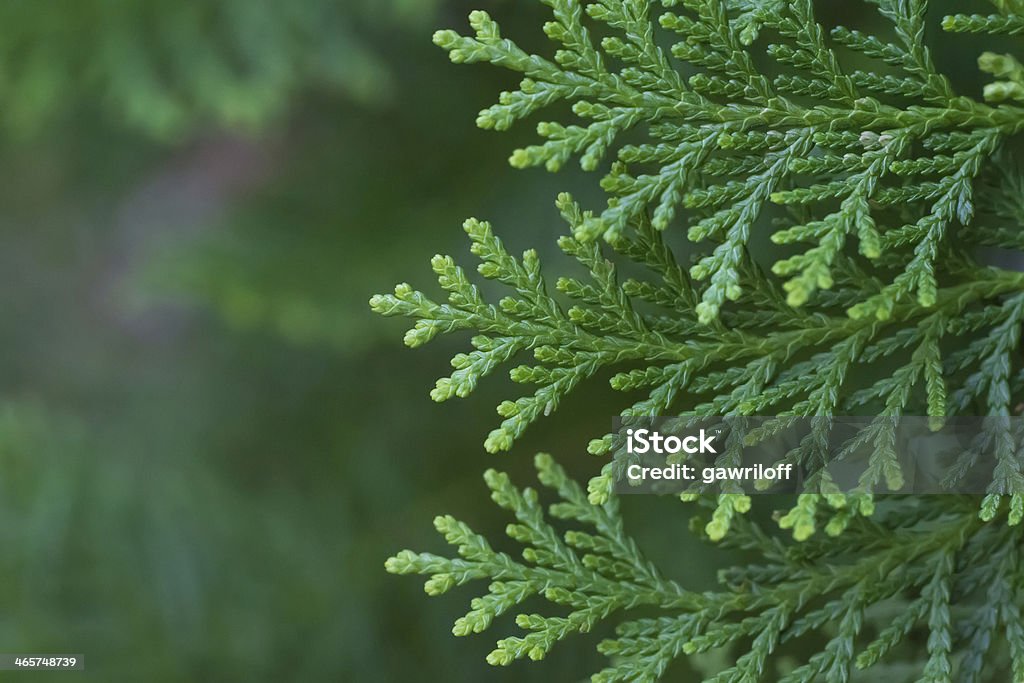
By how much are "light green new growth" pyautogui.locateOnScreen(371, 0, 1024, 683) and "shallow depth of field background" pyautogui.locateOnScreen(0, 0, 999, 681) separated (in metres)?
1.03

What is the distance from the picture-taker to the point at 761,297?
4.25ft

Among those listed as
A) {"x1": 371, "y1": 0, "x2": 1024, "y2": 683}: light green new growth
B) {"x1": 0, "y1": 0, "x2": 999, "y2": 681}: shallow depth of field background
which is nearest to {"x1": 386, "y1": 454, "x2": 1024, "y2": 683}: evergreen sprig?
{"x1": 371, "y1": 0, "x2": 1024, "y2": 683}: light green new growth

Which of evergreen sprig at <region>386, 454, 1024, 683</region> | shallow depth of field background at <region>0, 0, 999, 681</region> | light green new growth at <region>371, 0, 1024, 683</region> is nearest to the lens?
light green new growth at <region>371, 0, 1024, 683</region>

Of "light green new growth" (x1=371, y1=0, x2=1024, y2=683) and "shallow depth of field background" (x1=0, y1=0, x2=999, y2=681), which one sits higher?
"shallow depth of field background" (x1=0, y1=0, x2=999, y2=681)

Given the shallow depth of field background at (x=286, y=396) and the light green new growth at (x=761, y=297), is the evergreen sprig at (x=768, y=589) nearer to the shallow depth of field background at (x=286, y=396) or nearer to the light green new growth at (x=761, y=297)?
the light green new growth at (x=761, y=297)

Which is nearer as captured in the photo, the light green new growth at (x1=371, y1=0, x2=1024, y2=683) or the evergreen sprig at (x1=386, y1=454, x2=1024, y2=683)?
the light green new growth at (x1=371, y1=0, x2=1024, y2=683)

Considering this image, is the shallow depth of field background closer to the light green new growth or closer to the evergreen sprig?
the light green new growth

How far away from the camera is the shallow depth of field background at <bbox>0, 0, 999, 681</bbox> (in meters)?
2.59

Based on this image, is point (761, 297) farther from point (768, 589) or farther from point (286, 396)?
point (286, 396)

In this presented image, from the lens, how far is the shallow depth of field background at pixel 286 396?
2.59 metres

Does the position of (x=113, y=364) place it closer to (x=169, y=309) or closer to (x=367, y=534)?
(x=169, y=309)

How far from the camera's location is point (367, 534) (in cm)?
304

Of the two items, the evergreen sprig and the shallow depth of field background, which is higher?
the shallow depth of field background

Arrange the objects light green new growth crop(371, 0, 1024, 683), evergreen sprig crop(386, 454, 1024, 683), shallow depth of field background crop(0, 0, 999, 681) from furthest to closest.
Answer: shallow depth of field background crop(0, 0, 999, 681), evergreen sprig crop(386, 454, 1024, 683), light green new growth crop(371, 0, 1024, 683)
